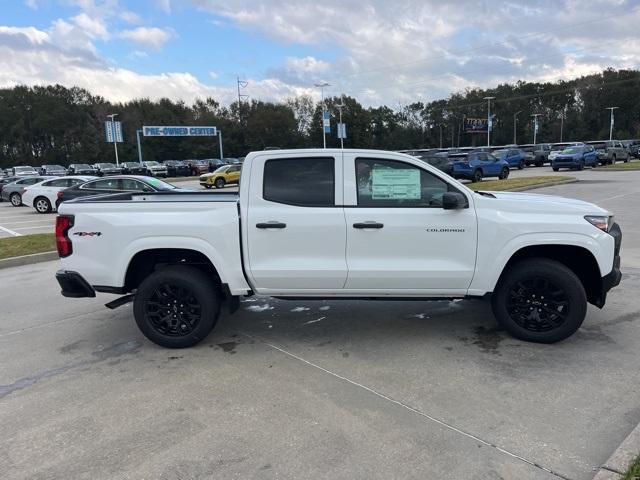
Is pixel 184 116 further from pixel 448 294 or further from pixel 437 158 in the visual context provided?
pixel 448 294

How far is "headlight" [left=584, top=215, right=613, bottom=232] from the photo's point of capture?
14.7 ft

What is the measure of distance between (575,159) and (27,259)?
33.1 m

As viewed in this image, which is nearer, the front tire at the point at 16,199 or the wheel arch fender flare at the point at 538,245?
the wheel arch fender flare at the point at 538,245

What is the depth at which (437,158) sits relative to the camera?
26766 millimetres

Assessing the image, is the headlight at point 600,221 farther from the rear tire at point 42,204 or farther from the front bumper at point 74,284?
the rear tire at point 42,204

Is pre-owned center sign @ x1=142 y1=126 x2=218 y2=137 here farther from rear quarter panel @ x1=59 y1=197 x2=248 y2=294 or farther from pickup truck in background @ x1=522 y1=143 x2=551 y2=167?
rear quarter panel @ x1=59 y1=197 x2=248 y2=294

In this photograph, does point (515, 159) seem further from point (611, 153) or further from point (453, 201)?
point (453, 201)

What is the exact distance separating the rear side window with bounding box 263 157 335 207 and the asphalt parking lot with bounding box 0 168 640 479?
1.42m

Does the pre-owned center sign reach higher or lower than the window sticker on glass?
higher

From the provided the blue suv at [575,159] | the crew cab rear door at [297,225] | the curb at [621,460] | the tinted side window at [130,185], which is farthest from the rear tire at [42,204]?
the blue suv at [575,159]

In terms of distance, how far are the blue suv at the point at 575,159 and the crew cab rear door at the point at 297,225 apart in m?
33.2

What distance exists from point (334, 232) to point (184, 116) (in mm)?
101993

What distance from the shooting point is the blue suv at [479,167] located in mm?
27969

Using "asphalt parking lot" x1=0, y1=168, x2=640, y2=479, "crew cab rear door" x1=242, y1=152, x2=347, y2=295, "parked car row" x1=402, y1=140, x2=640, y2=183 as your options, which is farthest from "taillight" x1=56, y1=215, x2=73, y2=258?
"parked car row" x1=402, y1=140, x2=640, y2=183
